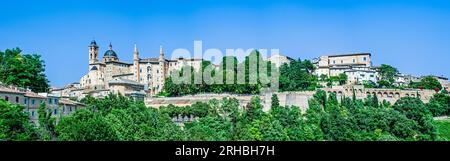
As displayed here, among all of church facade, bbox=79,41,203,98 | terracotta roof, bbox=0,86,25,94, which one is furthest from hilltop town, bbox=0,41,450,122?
terracotta roof, bbox=0,86,25,94

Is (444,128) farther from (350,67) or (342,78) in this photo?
(350,67)

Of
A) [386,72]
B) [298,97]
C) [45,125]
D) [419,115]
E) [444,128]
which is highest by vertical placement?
[386,72]

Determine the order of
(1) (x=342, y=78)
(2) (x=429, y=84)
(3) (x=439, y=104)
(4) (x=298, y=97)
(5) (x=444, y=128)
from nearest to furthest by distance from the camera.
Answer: (5) (x=444, y=128) → (4) (x=298, y=97) → (3) (x=439, y=104) → (2) (x=429, y=84) → (1) (x=342, y=78)

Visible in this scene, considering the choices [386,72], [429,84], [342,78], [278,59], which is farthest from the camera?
[386,72]

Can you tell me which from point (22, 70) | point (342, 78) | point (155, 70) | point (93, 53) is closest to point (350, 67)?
point (342, 78)

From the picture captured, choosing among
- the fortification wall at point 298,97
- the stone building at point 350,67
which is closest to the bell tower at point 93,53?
the fortification wall at point 298,97
